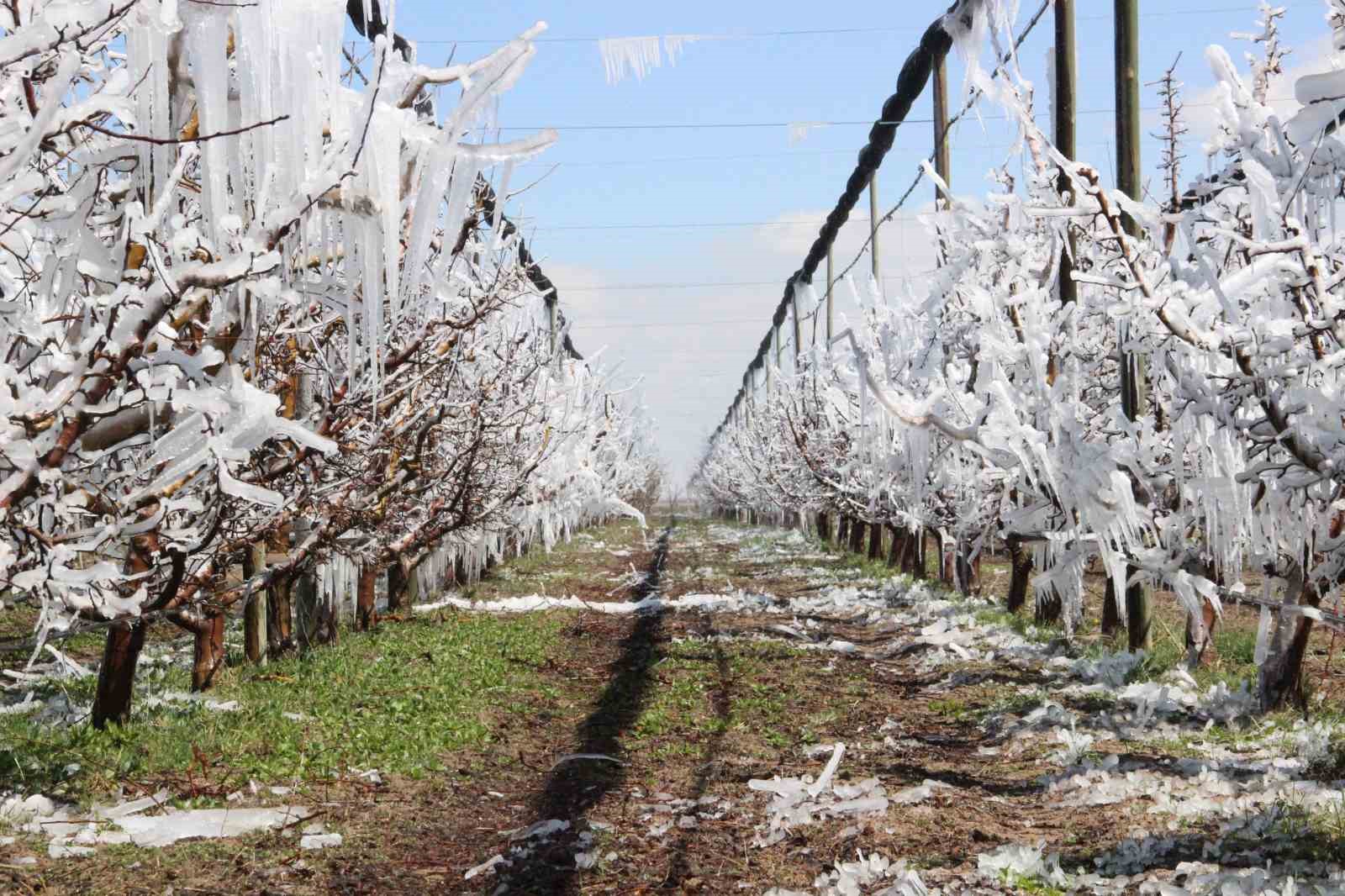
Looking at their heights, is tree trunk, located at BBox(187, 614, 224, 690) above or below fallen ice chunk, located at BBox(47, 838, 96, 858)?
above

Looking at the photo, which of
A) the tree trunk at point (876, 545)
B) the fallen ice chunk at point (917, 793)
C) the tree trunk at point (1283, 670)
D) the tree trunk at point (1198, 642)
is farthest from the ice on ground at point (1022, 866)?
the tree trunk at point (876, 545)

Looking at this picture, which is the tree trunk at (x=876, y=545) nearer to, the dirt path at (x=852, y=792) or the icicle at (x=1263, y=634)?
the dirt path at (x=852, y=792)

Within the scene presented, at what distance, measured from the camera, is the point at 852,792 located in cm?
754

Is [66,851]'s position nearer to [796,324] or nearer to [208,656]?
[208,656]

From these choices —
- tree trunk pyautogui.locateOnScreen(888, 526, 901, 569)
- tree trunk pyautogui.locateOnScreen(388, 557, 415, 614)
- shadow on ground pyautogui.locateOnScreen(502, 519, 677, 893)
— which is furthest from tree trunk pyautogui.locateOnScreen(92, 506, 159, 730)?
tree trunk pyautogui.locateOnScreen(888, 526, 901, 569)

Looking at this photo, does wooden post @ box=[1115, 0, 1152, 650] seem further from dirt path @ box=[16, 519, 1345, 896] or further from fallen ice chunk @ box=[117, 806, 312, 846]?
fallen ice chunk @ box=[117, 806, 312, 846]

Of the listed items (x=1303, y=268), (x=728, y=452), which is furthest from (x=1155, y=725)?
(x=728, y=452)

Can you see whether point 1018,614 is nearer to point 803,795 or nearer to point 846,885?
point 803,795

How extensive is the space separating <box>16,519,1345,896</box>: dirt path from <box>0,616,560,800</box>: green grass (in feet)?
1.06

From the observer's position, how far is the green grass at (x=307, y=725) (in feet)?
25.0

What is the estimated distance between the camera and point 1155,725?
8.30 metres

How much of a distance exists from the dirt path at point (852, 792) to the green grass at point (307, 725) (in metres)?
0.32

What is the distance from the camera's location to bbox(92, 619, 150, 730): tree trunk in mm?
8328

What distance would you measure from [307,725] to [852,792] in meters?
4.18
